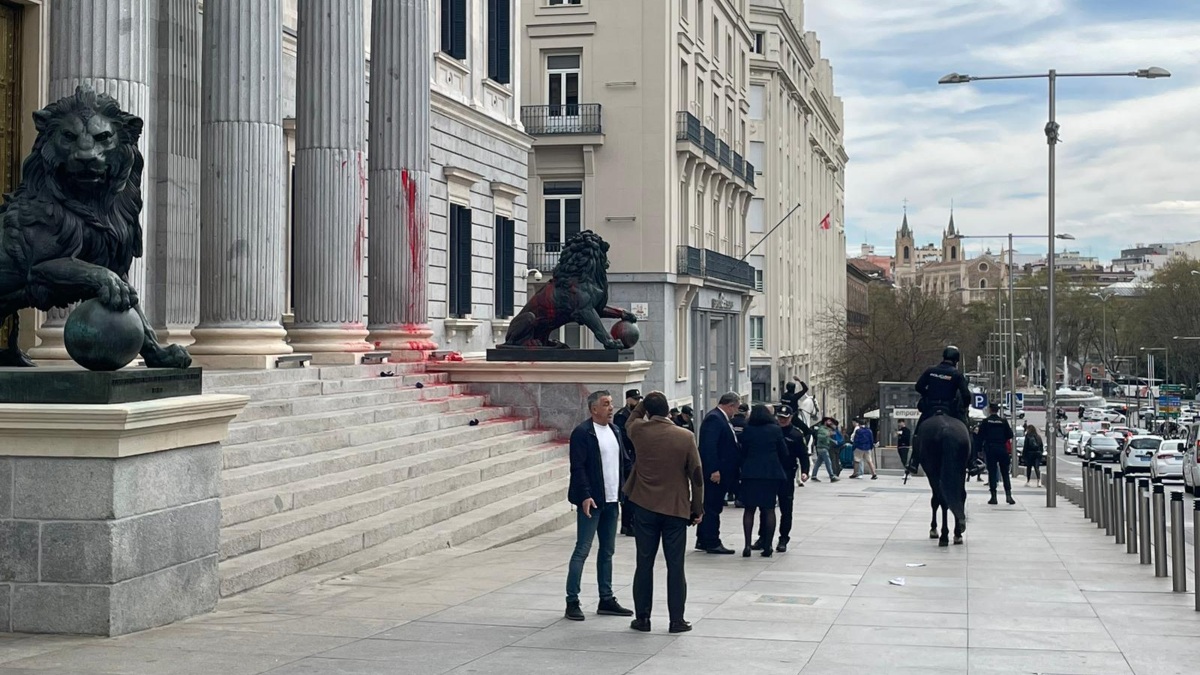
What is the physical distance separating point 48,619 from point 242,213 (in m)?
9.60

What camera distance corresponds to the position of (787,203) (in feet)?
242

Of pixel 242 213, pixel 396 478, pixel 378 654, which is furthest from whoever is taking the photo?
pixel 242 213

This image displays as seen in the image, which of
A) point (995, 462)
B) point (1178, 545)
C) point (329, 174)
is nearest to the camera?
point (1178, 545)

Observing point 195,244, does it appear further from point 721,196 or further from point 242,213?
point 721,196

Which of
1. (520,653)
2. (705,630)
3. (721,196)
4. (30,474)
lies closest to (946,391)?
(705,630)

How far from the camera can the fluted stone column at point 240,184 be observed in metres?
17.5

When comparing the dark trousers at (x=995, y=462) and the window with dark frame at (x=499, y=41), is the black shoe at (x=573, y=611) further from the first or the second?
the window with dark frame at (x=499, y=41)

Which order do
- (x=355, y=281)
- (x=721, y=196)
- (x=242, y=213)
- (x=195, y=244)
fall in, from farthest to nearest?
(x=721, y=196), (x=355, y=281), (x=195, y=244), (x=242, y=213)

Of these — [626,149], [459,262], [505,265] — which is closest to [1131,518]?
[459,262]

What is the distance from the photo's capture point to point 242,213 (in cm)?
1780

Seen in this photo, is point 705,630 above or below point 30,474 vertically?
below

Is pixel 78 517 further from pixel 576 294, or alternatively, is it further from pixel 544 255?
pixel 544 255

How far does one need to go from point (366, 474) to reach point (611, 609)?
539cm

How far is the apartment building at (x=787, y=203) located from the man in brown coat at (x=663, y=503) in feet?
156
